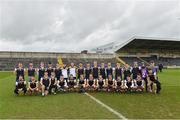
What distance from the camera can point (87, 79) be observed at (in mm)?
13992

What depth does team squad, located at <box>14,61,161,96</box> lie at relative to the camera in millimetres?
12625

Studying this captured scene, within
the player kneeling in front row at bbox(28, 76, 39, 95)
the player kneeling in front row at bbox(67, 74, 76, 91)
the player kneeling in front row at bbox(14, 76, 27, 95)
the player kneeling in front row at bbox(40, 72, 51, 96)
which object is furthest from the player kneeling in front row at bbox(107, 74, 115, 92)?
the player kneeling in front row at bbox(14, 76, 27, 95)

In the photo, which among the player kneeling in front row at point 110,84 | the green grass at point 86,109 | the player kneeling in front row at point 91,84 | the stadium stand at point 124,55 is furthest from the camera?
the stadium stand at point 124,55

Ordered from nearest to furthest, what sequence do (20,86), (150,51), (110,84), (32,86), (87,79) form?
(20,86) < (32,86) < (110,84) < (87,79) < (150,51)

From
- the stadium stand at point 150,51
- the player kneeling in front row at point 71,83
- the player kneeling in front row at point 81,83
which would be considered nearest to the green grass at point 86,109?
the player kneeling in front row at point 71,83

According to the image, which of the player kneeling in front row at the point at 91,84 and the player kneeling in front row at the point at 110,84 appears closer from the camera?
the player kneeling in front row at the point at 110,84

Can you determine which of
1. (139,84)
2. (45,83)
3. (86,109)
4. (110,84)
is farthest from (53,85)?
(139,84)

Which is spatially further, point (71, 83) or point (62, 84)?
point (71, 83)

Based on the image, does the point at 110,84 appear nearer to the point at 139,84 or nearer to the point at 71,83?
the point at 139,84

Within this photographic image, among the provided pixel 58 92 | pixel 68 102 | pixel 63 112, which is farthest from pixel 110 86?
pixel 63 112

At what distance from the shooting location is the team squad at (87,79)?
41.4 ft

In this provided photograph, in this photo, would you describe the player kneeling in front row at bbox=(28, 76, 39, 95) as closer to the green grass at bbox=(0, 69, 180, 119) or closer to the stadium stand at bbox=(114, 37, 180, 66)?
the green grass at bbox=(0, 69, 180, 119)

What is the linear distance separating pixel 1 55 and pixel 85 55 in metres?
16.5

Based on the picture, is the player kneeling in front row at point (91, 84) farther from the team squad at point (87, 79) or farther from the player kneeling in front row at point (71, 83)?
the player kneeling in front row at point (71, 83)
